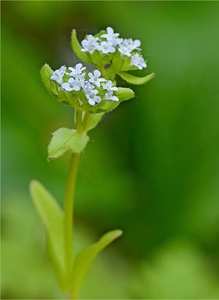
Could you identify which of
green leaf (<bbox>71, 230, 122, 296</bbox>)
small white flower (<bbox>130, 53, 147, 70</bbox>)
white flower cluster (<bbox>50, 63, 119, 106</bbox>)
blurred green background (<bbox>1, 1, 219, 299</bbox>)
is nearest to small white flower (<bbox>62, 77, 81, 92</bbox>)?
white flower cluster (<bbox>50, 63, 119, 106</bbox>)

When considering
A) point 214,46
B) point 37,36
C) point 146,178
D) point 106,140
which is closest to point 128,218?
point 146,178

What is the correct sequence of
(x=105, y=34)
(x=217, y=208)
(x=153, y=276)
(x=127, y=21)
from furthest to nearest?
1. (x=127, y=21)
2. (x=217, y=208)
3. (x=153, y=276)
4. (x=105, y=34)

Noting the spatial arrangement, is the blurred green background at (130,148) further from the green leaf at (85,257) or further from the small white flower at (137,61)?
the small white flower at (137,61)

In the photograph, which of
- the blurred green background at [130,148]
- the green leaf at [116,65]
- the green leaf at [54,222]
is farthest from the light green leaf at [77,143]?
the blurred green background at [130,148]

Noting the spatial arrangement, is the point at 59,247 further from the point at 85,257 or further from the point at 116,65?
the point at 116,65

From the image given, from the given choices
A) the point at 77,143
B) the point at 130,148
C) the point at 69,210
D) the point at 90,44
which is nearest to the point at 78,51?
the point at 90,44

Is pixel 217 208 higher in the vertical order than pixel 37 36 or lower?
lower

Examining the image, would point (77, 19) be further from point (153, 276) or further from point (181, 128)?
point (153, 276)
